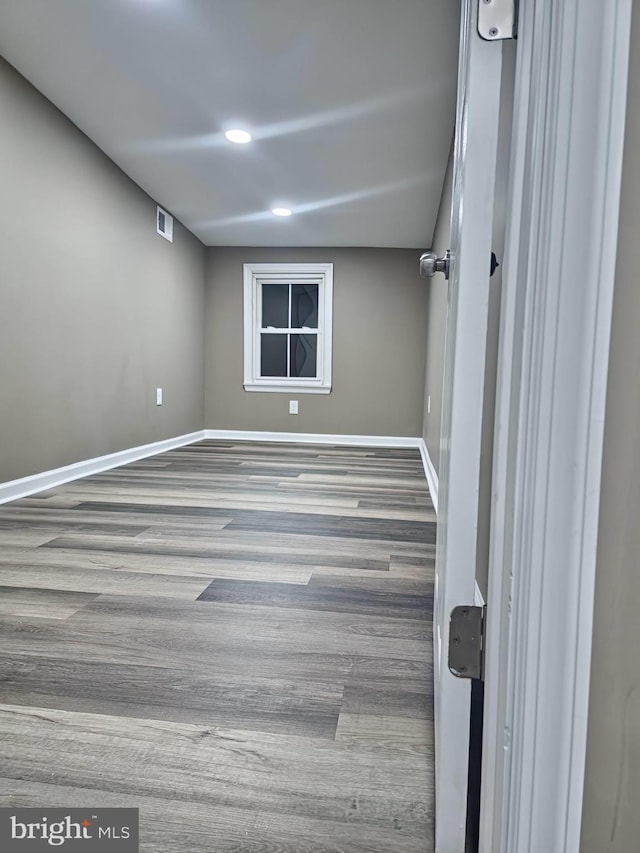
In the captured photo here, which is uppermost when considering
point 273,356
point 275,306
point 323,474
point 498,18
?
point 275,306

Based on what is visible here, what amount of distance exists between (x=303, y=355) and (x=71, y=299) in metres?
2.65

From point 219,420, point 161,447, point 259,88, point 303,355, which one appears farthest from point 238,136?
point 219,420

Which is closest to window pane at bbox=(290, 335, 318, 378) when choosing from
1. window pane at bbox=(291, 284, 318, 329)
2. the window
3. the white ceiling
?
the window

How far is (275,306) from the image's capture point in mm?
5402

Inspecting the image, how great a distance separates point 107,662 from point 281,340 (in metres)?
4.47

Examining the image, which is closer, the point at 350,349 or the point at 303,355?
the point at 350,349

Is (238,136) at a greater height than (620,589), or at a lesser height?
greater

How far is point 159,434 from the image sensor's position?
432 centimetres

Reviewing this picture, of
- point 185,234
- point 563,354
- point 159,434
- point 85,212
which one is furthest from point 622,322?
point 185,234

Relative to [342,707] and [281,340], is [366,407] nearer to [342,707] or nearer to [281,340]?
[281,340]

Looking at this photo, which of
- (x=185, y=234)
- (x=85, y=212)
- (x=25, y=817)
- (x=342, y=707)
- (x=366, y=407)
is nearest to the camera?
(x=25, y=817)

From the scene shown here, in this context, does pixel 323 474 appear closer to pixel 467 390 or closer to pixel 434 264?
pixel 434 264

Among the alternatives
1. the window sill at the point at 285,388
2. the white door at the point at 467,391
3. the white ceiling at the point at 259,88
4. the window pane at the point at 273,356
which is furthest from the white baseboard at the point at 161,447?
the white door at the point at 467,391

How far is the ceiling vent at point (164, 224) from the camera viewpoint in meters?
4.18
